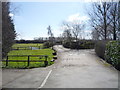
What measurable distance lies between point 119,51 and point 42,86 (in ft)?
21.8

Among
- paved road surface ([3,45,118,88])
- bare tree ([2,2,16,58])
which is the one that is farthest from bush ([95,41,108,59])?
bare tree ([2,2,16,58])

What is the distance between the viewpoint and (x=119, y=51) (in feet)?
39.1

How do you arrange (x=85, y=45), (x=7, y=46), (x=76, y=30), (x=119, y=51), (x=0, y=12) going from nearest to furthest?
(x=0, y=12)
(x=7, y=46)
(x=119, y=51)
(x=85, y=45)
(x=76, y=30)

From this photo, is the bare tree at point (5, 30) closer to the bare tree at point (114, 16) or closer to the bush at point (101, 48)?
the bush at point (101, 48)

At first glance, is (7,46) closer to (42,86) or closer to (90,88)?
(42,86)

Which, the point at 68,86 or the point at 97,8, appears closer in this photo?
the point at 68,86

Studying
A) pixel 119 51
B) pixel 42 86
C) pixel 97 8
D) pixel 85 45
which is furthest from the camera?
pixel 85 45

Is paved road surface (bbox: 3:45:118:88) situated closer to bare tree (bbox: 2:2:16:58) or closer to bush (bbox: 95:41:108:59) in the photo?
bare tree (bbox: 2:2:16:58)

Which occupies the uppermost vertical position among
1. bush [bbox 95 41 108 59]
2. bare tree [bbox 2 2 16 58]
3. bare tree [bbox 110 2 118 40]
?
bare tree [bbox 110 2 118 40]

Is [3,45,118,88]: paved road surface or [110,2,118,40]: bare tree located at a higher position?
[110,2,118,40]: bare tree

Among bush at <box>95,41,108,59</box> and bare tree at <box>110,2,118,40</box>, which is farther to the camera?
bare tree at <box>110,2,118,40</box>

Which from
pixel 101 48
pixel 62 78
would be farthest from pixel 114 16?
pixel 62 78

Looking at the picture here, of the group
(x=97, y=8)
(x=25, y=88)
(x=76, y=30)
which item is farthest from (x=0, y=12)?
(x=76, y=30)

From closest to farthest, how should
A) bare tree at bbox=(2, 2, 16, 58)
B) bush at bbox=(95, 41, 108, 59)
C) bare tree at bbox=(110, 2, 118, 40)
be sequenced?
bare tree at bbox=(2, 2, 16, 58), bush at bbox=(95, 41, 108, 59), bare tree at bbox=(110, 2, 118, 40)
